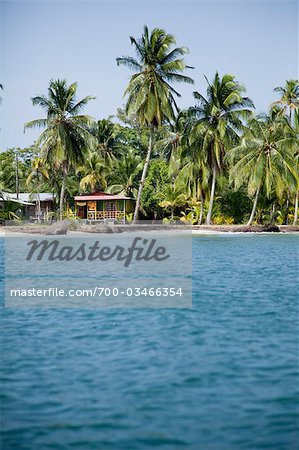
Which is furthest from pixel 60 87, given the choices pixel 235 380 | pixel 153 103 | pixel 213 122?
pixel 235 380

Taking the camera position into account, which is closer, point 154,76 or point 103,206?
point 154,76

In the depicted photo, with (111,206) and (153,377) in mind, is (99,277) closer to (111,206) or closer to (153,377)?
(153,377)

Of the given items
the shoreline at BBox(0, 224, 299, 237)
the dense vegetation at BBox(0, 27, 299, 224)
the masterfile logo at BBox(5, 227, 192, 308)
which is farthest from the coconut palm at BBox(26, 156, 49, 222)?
the masterfile logo at BBox(5, 227, 192, 308)

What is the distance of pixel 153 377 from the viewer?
4754 millimetres

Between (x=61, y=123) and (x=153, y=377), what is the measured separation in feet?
82.1

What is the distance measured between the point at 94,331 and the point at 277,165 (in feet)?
73.9

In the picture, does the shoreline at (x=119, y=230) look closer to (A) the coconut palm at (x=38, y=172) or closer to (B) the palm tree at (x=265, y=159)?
(B) the palm tree at (x=265, y=159)

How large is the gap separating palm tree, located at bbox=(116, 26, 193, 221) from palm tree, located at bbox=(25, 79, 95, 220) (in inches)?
106

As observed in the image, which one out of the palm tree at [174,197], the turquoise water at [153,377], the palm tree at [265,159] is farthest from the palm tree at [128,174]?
the turquoise water at [153,377]

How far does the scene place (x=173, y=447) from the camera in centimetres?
347

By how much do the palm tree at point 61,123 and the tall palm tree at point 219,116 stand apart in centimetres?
607

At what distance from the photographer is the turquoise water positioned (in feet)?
12.0

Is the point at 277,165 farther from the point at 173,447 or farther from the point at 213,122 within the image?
the point at 173,447

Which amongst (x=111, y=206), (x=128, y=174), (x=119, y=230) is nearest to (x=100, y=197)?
(x=111, y=206)
